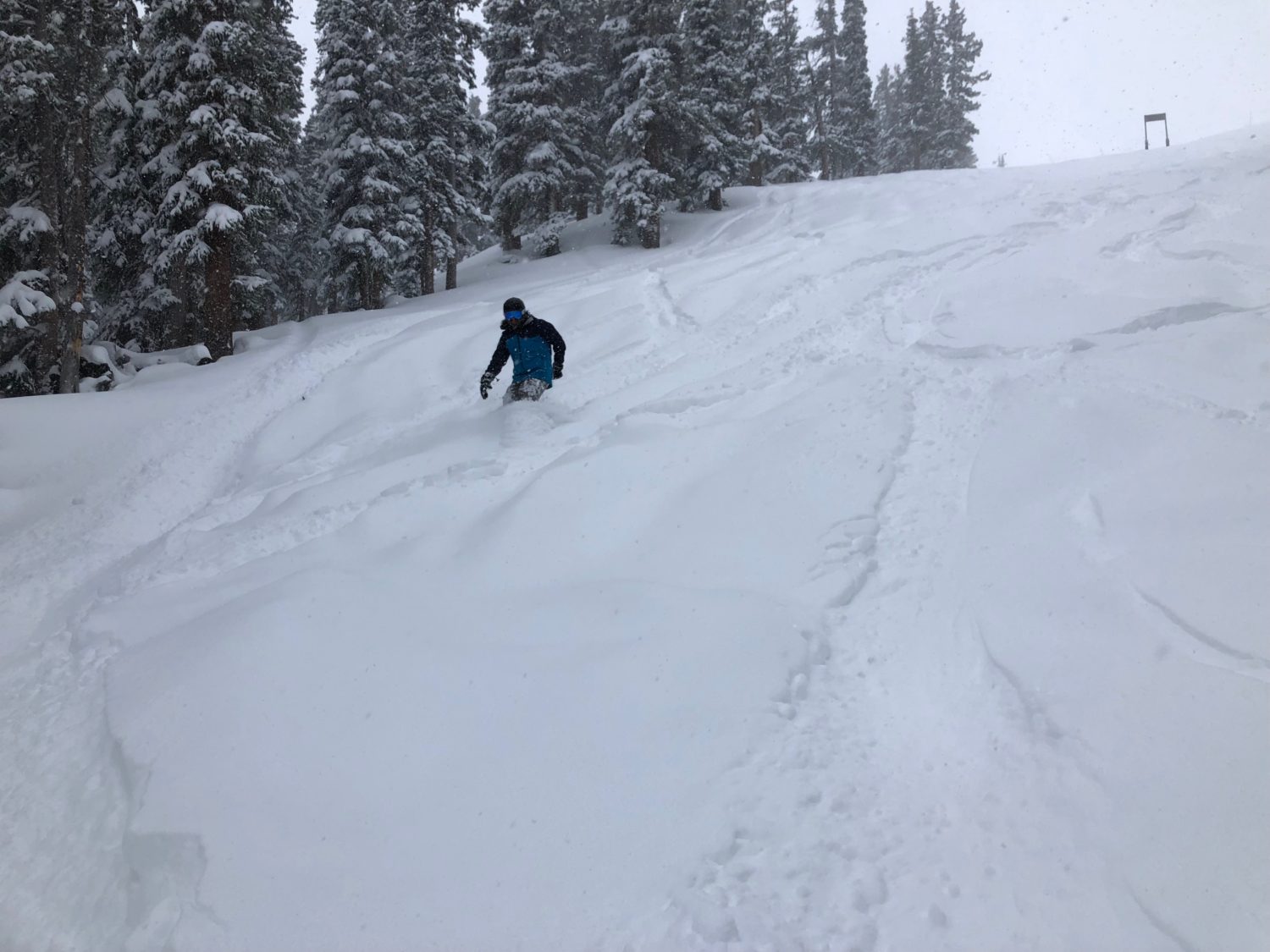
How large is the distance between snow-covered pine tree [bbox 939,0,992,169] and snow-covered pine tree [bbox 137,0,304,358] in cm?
4162

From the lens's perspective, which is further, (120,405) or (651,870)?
(120,405)

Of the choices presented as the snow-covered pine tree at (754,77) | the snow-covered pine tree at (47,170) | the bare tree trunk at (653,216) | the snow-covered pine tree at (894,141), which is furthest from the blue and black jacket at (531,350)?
the snow-covered pine tree at (894,141)

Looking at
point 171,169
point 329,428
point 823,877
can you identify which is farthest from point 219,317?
point 823,877

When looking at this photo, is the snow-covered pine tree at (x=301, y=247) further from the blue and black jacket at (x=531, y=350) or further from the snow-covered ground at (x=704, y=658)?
the snow-covered ground at (x=704, y=658)

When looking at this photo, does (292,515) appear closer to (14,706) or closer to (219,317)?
(14,706)

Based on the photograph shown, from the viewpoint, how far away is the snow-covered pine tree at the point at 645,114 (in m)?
21.4

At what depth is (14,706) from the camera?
5.21 metres

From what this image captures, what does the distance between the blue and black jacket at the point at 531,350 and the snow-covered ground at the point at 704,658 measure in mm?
589

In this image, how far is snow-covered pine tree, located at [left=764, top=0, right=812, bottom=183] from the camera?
3600cm

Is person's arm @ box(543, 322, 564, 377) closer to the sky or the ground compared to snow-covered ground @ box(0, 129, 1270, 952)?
closer to the sky

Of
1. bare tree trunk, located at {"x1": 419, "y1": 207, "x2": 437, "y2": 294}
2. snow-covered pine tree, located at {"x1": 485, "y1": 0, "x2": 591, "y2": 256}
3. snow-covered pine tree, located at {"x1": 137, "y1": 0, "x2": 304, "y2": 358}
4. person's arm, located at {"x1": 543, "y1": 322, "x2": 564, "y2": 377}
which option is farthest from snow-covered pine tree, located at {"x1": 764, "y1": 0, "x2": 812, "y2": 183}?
person's arm, located at {"x1": 543, "y1": 322, "x2": 564, "y2": 377}

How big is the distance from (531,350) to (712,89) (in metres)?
21.2

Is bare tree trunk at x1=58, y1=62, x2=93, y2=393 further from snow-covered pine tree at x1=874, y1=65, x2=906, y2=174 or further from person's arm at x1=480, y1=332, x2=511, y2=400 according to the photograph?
snow-covered pine tree at x1=874, y1=65, x2=906, y2=174

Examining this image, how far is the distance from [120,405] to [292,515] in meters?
6.10
